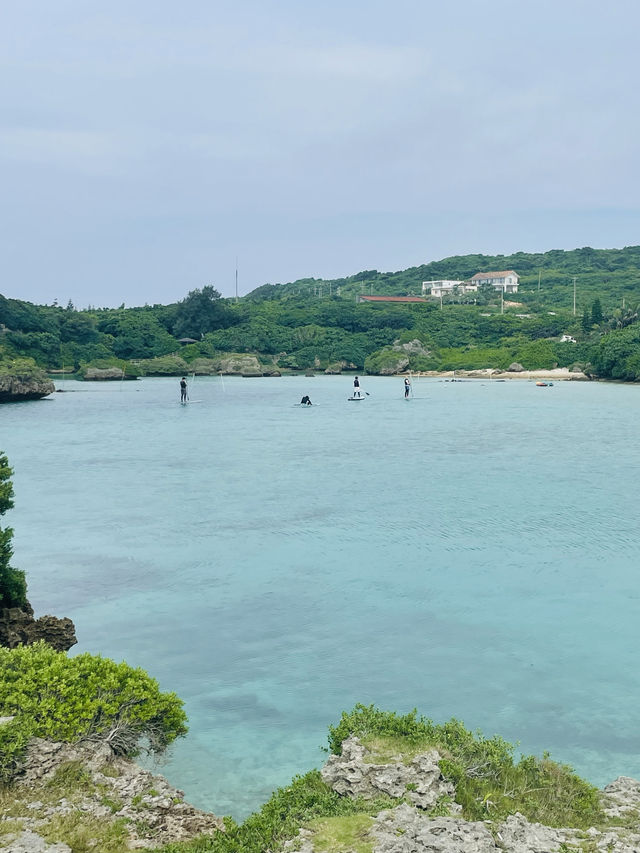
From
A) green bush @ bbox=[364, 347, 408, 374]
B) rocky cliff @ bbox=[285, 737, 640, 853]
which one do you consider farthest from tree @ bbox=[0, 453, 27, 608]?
green bush @ bbox=[364, 347, 408, 374]

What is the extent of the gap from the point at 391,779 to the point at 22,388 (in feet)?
207

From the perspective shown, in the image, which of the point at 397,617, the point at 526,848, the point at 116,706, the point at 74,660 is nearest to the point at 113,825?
the point at 116,706

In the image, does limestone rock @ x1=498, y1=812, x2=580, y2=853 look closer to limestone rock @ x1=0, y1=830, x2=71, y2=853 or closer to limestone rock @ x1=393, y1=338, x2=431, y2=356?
limestone rock @ x1=0, y1=830, x2=71, y2=853

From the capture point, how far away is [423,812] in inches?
225

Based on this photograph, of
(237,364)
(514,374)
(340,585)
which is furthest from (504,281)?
(340,585)

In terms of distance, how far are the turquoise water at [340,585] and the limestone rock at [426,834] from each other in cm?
271

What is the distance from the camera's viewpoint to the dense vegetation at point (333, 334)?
95250mm

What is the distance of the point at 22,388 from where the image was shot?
209 feet

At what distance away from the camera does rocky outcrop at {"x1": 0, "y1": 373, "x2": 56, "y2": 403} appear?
62094mm

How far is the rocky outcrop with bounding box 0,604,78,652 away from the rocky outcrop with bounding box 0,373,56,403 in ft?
179

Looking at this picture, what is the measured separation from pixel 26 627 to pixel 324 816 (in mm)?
6778

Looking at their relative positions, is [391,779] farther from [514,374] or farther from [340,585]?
[514,374]

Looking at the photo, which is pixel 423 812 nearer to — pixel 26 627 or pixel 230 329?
pixel 26 627

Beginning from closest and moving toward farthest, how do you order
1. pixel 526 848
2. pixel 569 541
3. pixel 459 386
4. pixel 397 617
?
pixel 526 848, pixel 397 617, pixel 569 541, pixel 459 386
